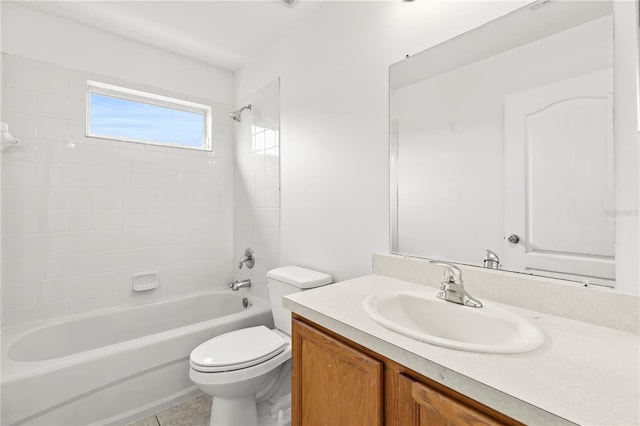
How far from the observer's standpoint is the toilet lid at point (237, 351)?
4.67ft

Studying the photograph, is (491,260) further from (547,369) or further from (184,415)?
(184,415)

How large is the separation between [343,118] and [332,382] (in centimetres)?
130

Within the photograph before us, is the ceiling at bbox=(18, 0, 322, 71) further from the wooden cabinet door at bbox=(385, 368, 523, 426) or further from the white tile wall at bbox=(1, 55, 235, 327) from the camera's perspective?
the wooden cabinet door at bbox=(385, 368, 523, 426)

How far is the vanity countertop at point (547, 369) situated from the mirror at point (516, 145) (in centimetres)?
26

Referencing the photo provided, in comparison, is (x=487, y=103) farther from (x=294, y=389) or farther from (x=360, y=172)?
(x=294, y=389)

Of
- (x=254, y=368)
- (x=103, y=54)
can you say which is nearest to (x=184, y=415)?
(x=254, y=368)

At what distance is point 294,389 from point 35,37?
2.63 meters

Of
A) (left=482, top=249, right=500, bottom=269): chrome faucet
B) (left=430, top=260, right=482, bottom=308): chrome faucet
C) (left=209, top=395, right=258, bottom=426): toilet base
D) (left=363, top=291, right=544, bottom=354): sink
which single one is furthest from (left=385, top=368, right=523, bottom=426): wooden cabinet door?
(left=209, top=395, right=258, bottom=426): toilet base

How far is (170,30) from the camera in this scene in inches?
83.7

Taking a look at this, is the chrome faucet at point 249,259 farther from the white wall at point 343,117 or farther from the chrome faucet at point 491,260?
the chrome faucet at point 491,260

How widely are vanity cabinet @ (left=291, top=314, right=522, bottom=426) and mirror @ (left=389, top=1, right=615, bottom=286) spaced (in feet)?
1.95

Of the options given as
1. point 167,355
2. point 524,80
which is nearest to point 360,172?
point 524,80

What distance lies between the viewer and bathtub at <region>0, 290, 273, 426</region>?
1.39 meters

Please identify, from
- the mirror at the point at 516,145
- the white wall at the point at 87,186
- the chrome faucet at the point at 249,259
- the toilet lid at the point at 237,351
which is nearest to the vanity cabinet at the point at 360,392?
the toilet lid at the point at 237,351
